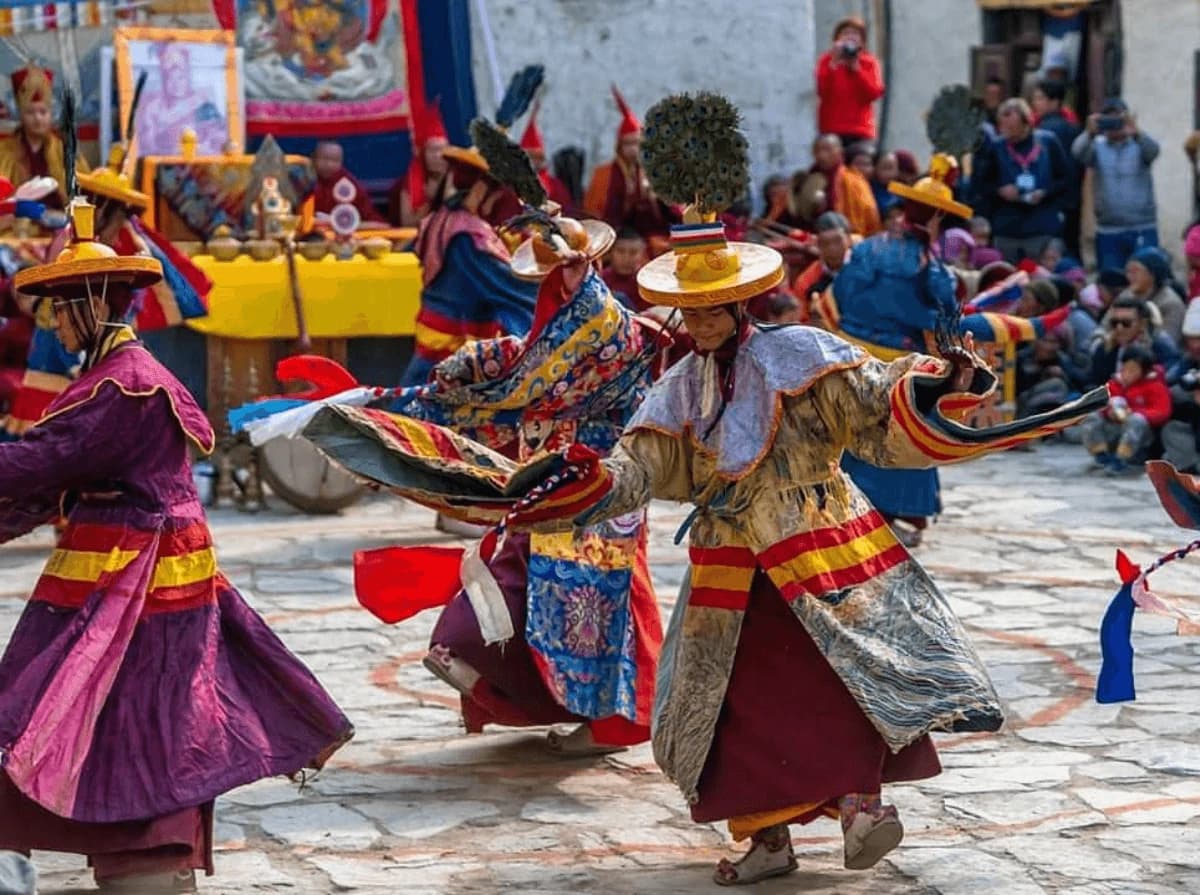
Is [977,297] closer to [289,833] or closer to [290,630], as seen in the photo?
[290,630]

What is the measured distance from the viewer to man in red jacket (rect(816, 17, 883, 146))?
1764 centimetres

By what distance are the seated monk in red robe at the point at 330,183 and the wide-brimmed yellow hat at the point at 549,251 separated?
7366 mm

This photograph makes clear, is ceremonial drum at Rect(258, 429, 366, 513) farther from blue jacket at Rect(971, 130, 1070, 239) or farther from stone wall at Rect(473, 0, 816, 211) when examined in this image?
blue jacket at Rect(971, 130, 1070, 239)

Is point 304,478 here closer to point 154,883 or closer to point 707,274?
point 154,883

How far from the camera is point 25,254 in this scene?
494 inches

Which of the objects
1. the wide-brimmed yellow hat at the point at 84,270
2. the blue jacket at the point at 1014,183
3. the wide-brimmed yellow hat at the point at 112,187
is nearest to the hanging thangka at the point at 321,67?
the blue jacket at the point at 1014,183

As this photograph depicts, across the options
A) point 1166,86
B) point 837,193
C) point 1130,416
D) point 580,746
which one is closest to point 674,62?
point 837,193

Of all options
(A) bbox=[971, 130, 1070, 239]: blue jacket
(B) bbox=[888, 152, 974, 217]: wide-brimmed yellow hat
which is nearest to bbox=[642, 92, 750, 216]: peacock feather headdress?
(B) bbox=[888, 152, 974, 217]: wide-brimmed yellow hat

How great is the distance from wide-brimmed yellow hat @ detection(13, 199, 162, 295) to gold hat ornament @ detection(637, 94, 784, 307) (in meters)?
1.25

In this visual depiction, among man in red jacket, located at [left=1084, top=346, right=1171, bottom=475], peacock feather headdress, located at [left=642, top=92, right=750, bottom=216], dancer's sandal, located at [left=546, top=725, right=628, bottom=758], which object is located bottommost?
man in red jacket, located at [left=1084, top=346, right=1171, bottom=475]

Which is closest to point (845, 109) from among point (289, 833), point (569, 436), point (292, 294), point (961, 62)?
point (961, 62)

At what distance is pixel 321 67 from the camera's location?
1652cm

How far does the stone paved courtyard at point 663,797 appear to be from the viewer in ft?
20.4

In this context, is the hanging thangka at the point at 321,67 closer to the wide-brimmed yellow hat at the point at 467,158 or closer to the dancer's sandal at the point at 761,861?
the wide-brimmed yellow hat at the point at 467,158
